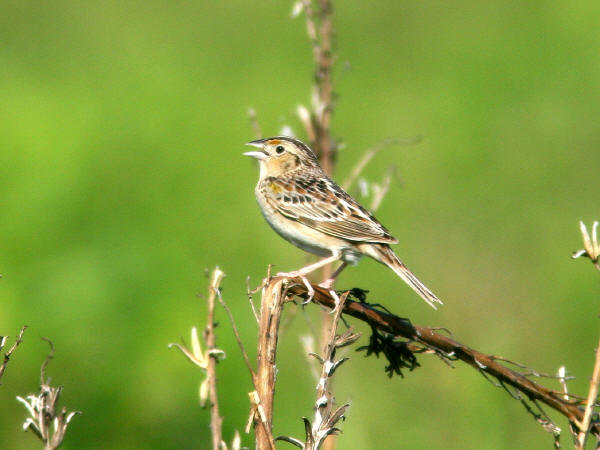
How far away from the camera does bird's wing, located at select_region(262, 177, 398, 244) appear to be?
5.60 metres

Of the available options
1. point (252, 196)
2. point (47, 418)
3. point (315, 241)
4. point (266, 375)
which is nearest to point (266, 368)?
point (266, 375)

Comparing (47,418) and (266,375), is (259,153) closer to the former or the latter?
(266,375)

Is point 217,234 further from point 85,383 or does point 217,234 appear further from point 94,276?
point 85,383

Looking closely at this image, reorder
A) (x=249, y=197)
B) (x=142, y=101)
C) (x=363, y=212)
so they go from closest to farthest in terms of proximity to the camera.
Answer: (x=363, y=212), (x=249, y=197), (x=142, y=101)

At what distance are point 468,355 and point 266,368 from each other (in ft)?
2.32

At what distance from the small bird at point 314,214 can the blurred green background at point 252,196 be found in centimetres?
140

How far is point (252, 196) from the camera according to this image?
10312 millimetres

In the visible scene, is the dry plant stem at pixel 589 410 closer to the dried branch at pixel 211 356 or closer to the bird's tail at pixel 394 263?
the dried branch at pixel 211 356

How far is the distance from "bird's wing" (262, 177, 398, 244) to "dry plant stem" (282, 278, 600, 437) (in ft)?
6.14

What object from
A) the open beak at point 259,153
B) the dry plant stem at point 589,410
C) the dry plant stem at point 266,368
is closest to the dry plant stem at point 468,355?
the dry plant stem at point 589,410

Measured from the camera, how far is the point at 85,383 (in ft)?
23.0

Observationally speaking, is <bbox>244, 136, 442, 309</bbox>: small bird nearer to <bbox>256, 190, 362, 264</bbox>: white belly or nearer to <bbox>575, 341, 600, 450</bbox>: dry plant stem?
<bbox>256, 190, 362, 264</bbox>: white belly

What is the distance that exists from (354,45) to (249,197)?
12.7ft

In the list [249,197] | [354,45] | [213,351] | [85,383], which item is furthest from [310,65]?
[213,351]
